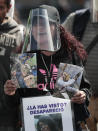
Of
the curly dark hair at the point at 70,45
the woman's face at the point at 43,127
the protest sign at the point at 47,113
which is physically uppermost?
the curly dark hair at the point at 70,45

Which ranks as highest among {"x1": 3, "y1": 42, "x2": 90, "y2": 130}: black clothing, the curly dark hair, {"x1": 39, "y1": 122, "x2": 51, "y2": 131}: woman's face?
the curly dark hair

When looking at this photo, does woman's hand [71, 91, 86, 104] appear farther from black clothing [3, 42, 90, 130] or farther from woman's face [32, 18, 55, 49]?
woman's face [32, 18, 55, 49]

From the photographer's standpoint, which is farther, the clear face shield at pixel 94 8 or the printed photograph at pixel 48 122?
the clear face shield at pixel 94 8

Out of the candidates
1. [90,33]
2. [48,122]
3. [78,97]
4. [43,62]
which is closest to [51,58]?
[43,62]

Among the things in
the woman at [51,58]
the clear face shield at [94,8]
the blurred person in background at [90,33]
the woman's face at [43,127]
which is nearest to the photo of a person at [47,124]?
the woman's face at [43,127]

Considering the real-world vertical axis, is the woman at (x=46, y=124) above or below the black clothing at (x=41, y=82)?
below

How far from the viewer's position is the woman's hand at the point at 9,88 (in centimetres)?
168

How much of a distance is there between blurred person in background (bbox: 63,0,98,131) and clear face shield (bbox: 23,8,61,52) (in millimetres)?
577

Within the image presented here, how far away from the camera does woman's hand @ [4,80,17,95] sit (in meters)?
1.68

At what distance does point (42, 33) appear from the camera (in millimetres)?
1776

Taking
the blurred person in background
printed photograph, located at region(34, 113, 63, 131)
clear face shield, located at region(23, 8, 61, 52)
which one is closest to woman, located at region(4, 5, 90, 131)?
clear face shield, located at region(23, 8, 61, 52)

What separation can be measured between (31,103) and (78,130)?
15.1 inches

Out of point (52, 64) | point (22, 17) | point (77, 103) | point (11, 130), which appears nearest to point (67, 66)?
point (52, 64)

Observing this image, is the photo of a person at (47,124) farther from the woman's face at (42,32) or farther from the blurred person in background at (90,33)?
the blurred person in background at (90,33)
